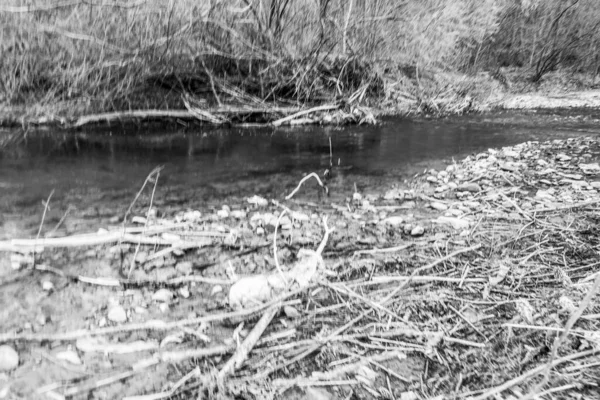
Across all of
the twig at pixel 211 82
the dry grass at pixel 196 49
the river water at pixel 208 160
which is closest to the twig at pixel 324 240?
the river water at pixel 208 160

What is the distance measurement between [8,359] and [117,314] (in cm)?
51

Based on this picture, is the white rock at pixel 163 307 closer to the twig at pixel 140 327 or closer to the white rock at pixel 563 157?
the twig at pixel 140 327

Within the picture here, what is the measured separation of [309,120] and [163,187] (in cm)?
509

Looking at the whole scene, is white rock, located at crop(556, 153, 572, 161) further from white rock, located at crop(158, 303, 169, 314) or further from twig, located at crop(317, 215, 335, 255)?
white rock, located at crop(158, 303, 169, 314)

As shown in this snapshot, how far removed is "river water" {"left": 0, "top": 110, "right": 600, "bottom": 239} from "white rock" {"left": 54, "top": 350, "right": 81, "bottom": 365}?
6.05ft

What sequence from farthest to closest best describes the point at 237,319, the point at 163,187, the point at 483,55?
the point at 483,55, the point at 163,187, the point at 237,319

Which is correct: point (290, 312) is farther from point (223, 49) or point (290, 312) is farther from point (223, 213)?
point (223, 49)

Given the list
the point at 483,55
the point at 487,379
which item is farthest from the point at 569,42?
the point at 487,379

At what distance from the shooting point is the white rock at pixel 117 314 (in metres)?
2.20

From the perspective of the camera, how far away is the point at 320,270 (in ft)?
8.46

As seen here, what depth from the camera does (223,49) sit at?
8.91m

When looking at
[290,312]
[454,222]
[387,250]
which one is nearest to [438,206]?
[454,222]

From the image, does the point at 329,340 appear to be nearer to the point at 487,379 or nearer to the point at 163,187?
the point at 487,379

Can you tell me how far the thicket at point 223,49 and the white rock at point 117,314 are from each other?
6.48 meters
